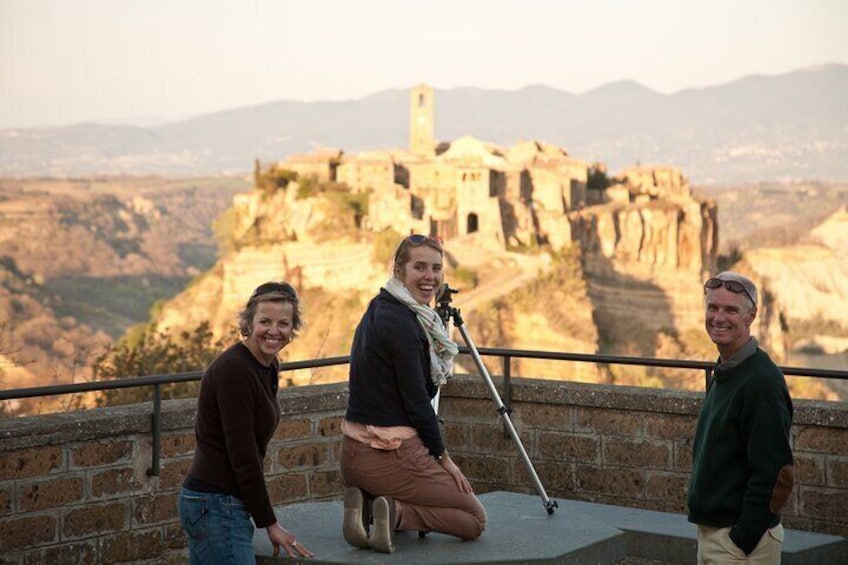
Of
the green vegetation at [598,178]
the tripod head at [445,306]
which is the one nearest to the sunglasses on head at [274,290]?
the tripod head at [445,306]

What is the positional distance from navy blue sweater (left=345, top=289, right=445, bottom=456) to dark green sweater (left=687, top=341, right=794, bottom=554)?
99cm

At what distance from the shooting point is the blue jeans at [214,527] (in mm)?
4547

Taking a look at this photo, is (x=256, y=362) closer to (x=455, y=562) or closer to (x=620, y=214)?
(x=455, y=562)

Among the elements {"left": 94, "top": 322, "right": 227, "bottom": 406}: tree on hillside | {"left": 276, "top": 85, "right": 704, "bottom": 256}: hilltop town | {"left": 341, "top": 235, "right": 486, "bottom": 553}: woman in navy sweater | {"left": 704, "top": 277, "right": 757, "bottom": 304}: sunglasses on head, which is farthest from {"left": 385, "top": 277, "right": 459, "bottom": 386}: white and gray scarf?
{"left": 276, "top": 85, "right": 704, "bottom": 256}: hilltop town

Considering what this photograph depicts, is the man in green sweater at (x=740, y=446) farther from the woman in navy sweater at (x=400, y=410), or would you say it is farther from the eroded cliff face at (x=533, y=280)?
the eroded cliff face at (x=533, y=280)

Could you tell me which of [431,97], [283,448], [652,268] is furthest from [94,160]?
[283,448]

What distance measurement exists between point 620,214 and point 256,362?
247ft

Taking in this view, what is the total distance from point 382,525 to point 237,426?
2.79 ft

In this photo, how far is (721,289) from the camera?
4.50 meters

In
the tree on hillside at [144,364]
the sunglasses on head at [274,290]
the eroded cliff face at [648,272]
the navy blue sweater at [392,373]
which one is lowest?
the eroded cliff face at [648,272]

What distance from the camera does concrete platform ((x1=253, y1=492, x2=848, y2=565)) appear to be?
5.06m

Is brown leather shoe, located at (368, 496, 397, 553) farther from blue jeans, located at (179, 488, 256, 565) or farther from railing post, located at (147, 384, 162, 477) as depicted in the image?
railing post, located at (147, 384, 162, 477)

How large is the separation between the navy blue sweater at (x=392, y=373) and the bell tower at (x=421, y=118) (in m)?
98.0

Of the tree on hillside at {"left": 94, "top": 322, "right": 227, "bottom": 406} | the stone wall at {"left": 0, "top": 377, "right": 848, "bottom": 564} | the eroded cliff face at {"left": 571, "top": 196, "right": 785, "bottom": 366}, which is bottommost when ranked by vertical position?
the eroded cliff face at {"left": 571, "top": 196, "right": 785, "bottom": 366}
